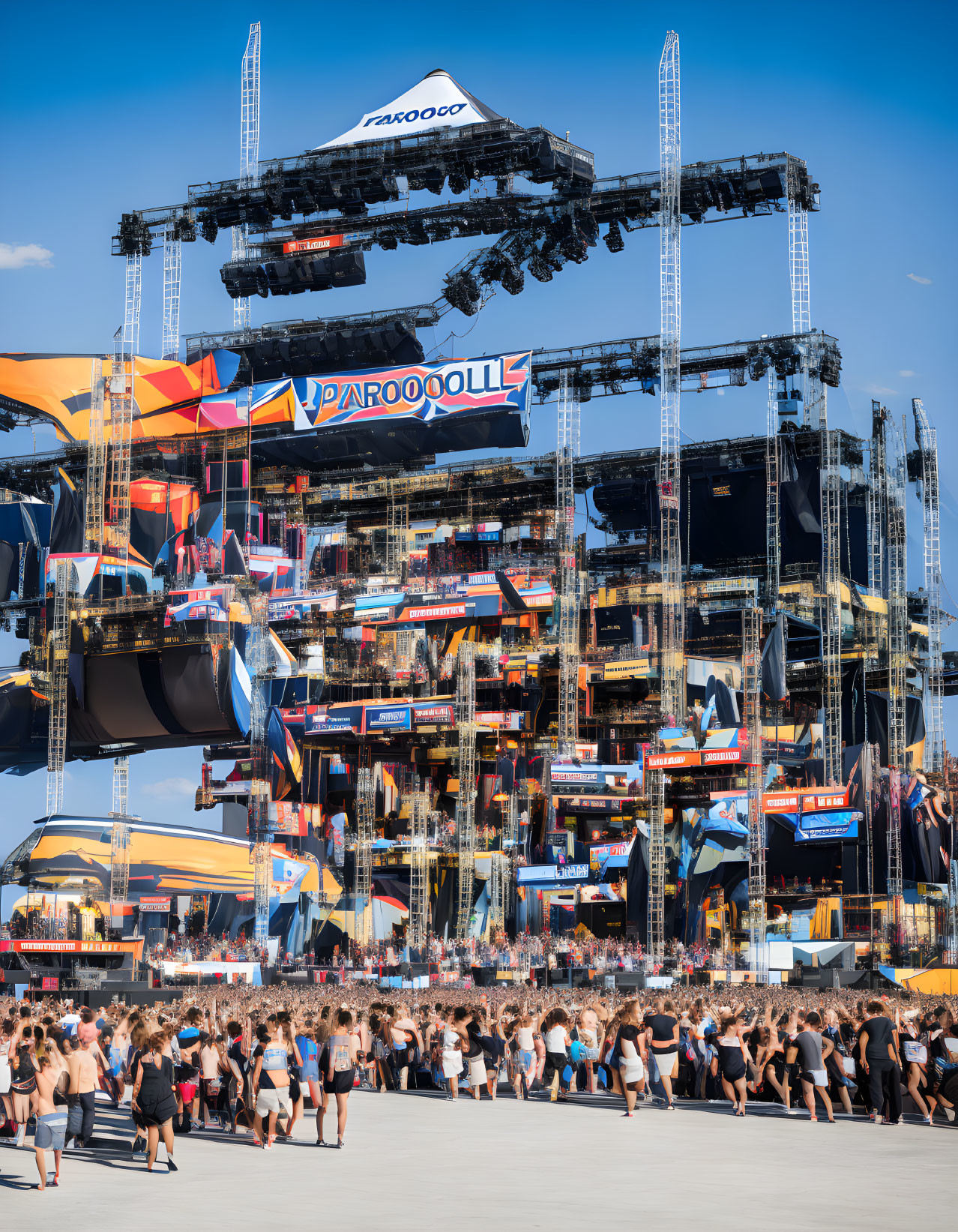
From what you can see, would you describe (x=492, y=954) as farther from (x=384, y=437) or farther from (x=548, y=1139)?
(x=548, y=1139)

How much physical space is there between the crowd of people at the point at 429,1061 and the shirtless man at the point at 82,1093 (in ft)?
0.07

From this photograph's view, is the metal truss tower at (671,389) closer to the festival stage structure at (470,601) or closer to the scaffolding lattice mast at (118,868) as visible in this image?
the festival stage structure at (470,601)

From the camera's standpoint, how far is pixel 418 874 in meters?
80.8

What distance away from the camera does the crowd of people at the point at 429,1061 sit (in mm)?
16375

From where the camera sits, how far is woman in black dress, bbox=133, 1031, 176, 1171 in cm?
1495

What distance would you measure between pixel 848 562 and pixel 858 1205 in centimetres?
7512

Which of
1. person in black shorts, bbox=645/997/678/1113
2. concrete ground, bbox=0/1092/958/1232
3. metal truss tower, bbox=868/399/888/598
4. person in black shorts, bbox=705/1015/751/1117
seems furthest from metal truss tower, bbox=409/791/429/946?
concrete ground, bbox=0/1092/958/1232

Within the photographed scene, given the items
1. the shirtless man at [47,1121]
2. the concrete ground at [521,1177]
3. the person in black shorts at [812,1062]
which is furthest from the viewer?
the person in black shorts at [812,1062]

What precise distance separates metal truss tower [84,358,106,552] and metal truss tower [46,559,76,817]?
399 cm

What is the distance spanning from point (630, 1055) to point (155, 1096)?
6.54m

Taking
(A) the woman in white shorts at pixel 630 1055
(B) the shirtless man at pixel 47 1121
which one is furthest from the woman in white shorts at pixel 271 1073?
(A) the woman in white shorts at pixel 630 1055

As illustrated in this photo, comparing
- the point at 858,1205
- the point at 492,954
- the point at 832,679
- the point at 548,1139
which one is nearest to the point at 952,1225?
the point at 858,1205

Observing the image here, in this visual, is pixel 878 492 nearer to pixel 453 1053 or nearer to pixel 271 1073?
pixel 453 1053

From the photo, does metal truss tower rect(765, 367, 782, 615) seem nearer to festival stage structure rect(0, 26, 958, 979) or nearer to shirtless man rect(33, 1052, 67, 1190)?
festival stage structure rect(0, 26, 958, 979)
